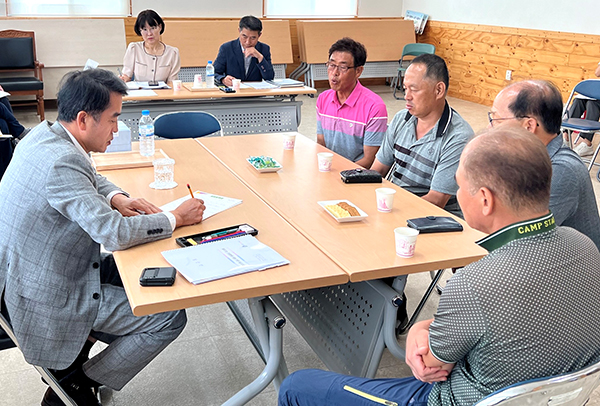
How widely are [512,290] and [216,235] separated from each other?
1.10m

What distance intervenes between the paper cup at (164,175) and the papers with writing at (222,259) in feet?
2.35

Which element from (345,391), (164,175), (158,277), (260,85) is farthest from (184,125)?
(345,391)

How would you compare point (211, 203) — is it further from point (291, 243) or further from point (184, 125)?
point (184, 125)

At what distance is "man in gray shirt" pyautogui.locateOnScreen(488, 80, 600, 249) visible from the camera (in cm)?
221

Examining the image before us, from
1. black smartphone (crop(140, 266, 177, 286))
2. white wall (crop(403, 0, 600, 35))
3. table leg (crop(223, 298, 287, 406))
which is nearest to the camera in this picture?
black smartphone (crop(140, 266, 177, 286))

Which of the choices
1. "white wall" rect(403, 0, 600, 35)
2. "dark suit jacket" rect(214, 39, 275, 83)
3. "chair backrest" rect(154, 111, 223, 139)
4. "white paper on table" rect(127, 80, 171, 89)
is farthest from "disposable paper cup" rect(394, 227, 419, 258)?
"white wall" rect(403, 0, 600, 35)

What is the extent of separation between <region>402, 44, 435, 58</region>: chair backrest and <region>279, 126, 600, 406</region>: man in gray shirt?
8.17 metres

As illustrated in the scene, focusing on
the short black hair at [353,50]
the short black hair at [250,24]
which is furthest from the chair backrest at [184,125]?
the short black hair at [250,24]

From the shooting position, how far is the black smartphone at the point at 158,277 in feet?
5.46

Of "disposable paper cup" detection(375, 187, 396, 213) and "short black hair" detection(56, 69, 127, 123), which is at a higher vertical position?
"short black hair" detection(56, 69, 127, 123)

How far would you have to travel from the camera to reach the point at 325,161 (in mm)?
2865

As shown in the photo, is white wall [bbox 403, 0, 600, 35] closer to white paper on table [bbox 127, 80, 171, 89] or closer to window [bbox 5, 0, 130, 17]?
window [bbox 5, 0, 130, 17]

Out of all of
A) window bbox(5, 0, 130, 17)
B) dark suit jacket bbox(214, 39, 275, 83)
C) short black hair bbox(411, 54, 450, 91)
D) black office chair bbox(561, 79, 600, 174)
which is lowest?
black office chair bbox(561, 79, 600, 174)

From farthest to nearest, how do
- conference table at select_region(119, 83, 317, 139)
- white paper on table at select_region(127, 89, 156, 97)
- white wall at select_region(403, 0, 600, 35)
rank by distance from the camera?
white wall at select_region(403, 0, 600, 35), conference table at select_region(119, 83, 317, 139), white paper on table at select_region(127, 89, 156, 97)
